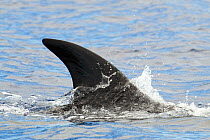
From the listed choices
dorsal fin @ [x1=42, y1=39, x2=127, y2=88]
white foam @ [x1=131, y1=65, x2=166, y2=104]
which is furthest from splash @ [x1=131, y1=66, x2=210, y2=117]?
dorsal fin @ [x1=42, y1=39, x2=127, y2=88]

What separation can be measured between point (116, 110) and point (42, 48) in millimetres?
8553

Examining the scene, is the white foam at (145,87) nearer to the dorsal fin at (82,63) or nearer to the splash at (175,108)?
the splash at (175,108)

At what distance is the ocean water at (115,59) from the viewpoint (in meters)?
6.88

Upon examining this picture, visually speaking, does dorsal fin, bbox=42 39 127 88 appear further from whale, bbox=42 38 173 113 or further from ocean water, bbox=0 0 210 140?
ocean water, bbox=0 0 210 140

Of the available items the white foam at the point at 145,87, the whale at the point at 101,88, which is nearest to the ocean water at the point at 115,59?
the white foam at the point at 145,87

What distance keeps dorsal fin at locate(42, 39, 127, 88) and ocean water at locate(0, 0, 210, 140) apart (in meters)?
0.68

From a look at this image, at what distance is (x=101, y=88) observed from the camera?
7.33 m

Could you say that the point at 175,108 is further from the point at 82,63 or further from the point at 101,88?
the point at 82,63

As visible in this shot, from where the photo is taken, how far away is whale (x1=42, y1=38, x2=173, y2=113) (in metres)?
7.20

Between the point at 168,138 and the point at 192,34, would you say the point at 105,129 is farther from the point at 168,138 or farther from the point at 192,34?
the point at 192,34

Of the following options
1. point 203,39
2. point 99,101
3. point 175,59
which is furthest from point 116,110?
point 203,39

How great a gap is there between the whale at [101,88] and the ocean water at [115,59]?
23 centimetres

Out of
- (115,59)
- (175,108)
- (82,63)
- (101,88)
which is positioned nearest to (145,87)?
(175,108)

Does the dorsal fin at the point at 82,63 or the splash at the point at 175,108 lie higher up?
the dorsal fin at the point at 82,63
